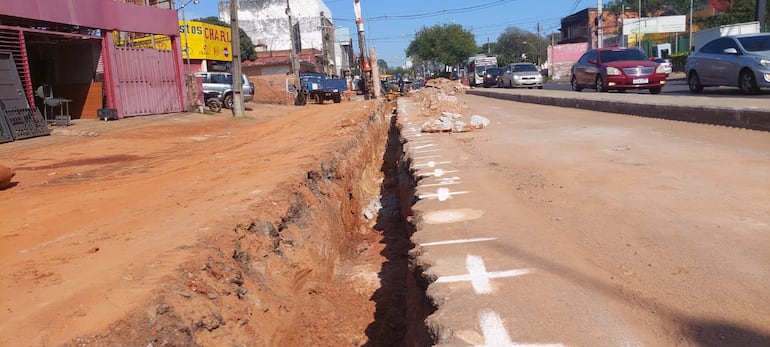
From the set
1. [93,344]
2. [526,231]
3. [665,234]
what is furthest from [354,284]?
[93,344]

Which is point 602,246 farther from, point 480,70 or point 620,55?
point 480,70

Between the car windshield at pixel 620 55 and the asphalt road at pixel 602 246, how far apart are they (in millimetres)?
11274

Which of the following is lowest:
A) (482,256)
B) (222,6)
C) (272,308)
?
(272,308)

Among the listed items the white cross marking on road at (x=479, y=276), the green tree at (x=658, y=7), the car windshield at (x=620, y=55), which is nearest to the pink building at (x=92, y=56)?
the white cross marking on road at (x=479, y=276)

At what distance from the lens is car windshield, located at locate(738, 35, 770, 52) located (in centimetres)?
1327

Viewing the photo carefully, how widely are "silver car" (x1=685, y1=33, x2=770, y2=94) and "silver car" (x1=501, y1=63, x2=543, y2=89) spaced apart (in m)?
14.5

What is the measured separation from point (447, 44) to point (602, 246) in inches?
2904

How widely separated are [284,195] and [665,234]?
10.1ft

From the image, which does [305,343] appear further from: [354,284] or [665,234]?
[665,234]

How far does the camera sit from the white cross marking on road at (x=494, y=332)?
238 cm

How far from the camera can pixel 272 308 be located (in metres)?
3.82

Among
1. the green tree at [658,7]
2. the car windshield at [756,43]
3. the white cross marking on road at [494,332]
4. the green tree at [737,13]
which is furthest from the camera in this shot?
the green tree at [658,7]

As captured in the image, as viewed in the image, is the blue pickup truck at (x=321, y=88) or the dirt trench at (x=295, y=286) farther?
the blue pickup truck at (x=321, y=88)

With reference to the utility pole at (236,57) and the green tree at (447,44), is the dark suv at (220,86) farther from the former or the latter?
the green tree at (447,44)
